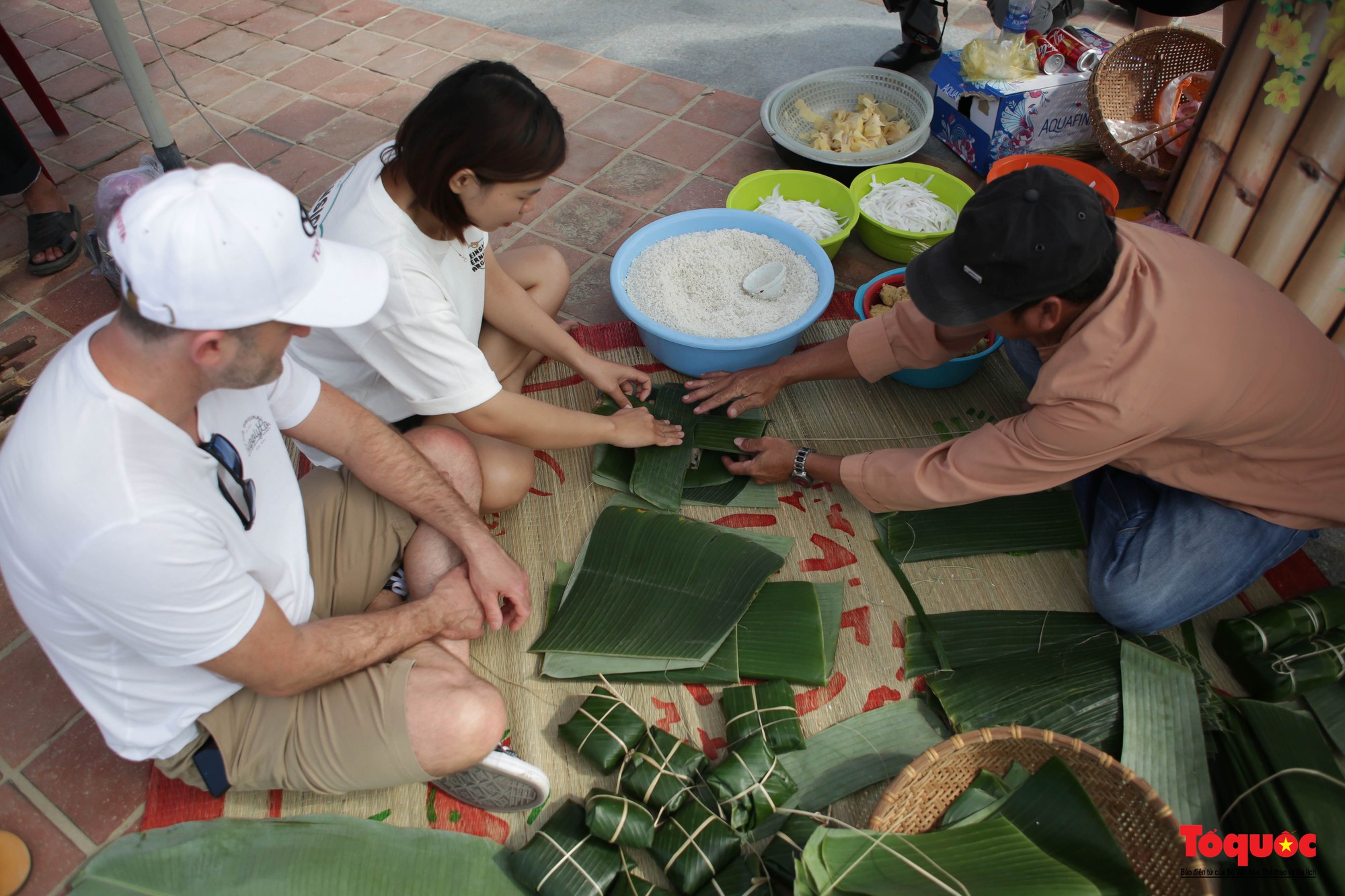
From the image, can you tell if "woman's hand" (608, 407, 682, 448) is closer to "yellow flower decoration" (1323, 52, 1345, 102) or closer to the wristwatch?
the wristwatch

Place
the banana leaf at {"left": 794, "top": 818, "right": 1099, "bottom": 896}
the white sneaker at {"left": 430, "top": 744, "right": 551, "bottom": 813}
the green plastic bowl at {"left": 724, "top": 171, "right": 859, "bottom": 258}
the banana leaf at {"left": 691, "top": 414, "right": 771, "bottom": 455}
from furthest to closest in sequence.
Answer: the green plastic bowl at {"left": 724, "top": 171, "right": 859, "bottom": 258} < the banana leaf at {"left": 691, "top": 414, "right": 771, "bottom": 455} < the white sneaker at {"left": 430, "top": 744, "right": 551, "bottom": 813} < the banana leaf at {"left": 794, "top": 818, "right": 1099, "bottom": 896}

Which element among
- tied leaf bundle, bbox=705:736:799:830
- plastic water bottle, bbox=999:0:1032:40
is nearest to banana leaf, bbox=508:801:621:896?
tied leaf bundle, bbox=705:736:799:830

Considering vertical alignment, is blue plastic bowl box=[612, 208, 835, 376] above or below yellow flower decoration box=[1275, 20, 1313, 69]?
below

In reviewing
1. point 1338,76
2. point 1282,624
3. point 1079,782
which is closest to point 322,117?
point 1338,76

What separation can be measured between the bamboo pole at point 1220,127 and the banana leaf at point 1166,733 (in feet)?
5.50

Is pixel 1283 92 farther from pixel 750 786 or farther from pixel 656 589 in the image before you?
pixel 750 786

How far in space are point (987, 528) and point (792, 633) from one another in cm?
60

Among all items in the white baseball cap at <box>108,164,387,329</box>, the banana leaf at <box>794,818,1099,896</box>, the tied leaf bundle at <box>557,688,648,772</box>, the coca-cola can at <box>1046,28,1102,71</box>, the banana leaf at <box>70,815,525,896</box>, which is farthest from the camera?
the coca-cola can at <box>1046,28,1102,71</box>

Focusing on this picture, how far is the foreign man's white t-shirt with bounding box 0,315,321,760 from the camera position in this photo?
1.08 metres

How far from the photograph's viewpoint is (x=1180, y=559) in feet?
5.85

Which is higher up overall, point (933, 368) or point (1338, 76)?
point (1338, 76)

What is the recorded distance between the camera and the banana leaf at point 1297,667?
5.53ft

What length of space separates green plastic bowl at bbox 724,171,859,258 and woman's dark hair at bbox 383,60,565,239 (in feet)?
4.38

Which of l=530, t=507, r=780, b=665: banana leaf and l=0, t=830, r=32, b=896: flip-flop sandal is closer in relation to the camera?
l=0, t=830, r=32, b=896: flip-flop sandal
